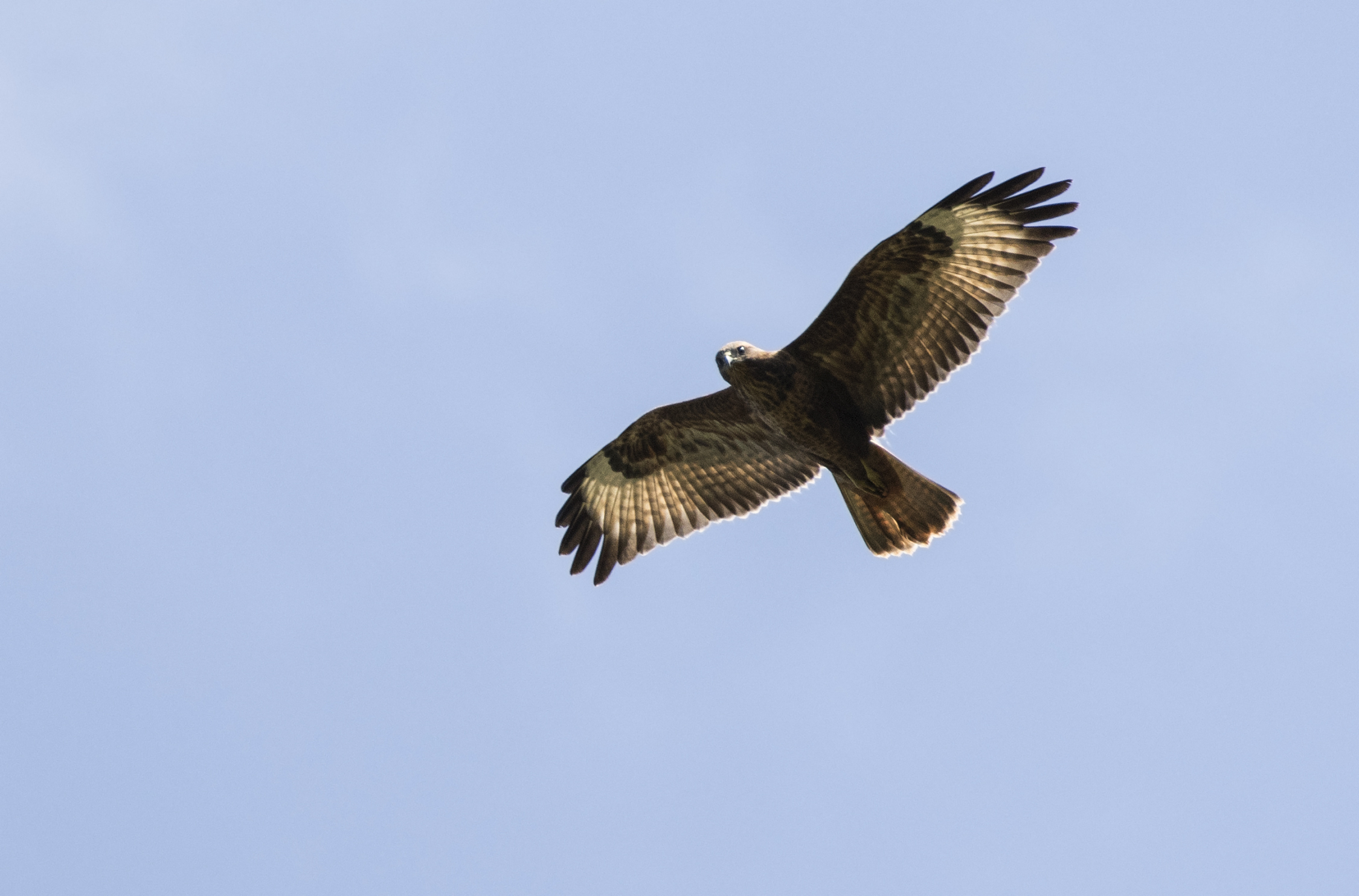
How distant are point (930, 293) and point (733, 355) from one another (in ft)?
4.65

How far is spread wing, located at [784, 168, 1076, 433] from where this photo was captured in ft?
30.5

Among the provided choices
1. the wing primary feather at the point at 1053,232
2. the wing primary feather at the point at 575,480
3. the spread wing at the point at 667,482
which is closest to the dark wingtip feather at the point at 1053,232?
the wing primary feather at the point at 1053,232

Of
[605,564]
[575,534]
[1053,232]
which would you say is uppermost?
[575,534]

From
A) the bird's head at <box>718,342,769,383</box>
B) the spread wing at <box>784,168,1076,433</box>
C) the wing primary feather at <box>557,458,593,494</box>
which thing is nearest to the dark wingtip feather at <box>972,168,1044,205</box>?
the spread wing at <box>784,168,1076,433</box>

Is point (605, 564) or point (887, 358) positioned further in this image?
point (605, 564)

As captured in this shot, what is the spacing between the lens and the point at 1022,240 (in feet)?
30.6

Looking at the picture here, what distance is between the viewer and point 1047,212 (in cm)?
923

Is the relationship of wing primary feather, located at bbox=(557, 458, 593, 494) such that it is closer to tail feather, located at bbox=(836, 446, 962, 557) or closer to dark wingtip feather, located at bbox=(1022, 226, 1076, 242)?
tail feather, located at bbox=(836, 446, 962, 557)

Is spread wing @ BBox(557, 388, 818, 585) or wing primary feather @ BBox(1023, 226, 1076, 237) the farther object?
spread wing @ BBox(557, 388, 818, 585)

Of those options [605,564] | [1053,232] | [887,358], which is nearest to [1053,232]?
[1053,232]

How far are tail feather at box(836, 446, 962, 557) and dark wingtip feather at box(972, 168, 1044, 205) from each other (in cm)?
196

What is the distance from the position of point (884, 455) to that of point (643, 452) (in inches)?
87.7

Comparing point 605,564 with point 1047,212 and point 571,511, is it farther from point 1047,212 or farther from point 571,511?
point 1047,212

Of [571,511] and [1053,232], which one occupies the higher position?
[571,511]
